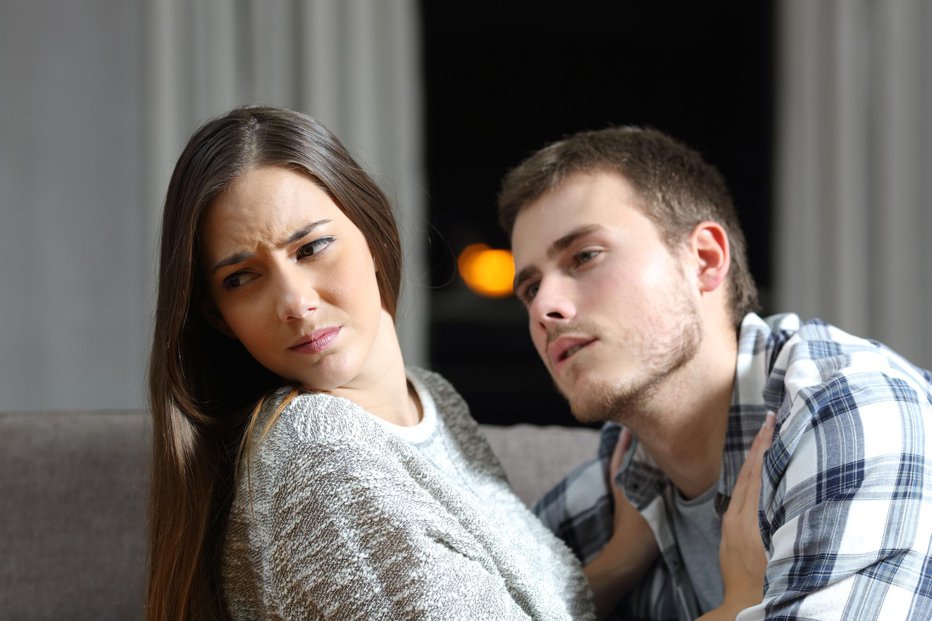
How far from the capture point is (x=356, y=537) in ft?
3.13

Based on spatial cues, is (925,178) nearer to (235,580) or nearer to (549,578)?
(549,578)

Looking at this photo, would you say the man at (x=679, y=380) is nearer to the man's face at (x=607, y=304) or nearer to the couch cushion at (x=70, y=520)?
the man's face at (x=607, y=304)

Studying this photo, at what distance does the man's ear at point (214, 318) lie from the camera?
3.71 ft

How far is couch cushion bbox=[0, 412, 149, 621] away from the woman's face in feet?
1.62

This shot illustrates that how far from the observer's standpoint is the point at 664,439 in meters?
1.41

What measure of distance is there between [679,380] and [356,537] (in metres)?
0.64

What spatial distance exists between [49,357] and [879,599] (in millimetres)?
2705

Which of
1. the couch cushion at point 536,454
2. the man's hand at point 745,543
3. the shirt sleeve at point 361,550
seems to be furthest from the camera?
the couch cushion at point 536,454

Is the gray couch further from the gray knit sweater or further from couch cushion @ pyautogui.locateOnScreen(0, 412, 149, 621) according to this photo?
the gray knit sweater

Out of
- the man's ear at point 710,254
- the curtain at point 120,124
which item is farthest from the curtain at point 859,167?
the man's ear at point 710,254

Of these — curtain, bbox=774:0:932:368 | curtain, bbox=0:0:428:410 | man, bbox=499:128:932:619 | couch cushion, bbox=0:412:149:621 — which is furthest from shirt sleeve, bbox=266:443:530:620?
curtain, bbox=774:0:932:368

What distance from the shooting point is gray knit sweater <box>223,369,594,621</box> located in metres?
0.94

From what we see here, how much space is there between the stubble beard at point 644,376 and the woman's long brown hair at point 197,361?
0.40 meters

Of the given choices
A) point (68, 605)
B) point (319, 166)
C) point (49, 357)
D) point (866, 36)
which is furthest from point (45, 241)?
point (866, 36)
